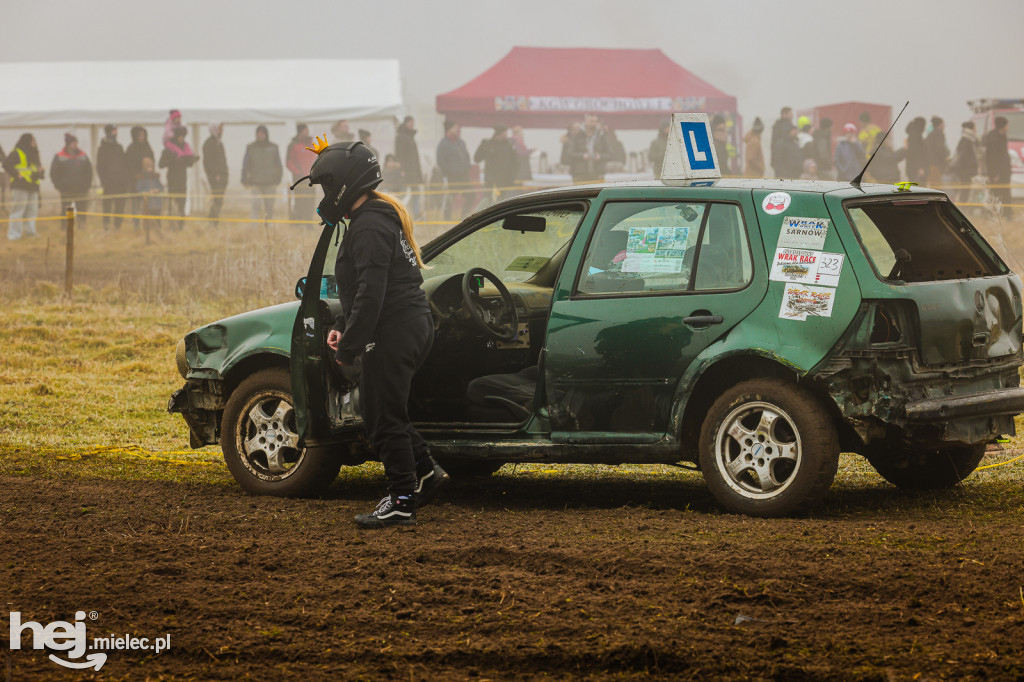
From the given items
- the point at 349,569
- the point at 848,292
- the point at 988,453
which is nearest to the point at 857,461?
the point at 988,453

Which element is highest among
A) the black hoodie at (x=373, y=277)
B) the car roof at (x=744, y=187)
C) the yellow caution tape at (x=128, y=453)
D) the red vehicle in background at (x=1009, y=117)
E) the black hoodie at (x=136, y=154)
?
the red vehicle in background at (x=1009, y=117)

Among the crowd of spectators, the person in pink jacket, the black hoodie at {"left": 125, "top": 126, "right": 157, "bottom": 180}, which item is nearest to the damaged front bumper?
the crowd of spectators

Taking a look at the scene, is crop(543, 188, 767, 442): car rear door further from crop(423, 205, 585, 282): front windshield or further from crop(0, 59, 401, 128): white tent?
crop(0, 59, 401, 128): white tent

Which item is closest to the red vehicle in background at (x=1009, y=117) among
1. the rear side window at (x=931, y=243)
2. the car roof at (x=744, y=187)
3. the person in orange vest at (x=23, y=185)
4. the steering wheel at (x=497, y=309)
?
the person in orange vest at (x=23, y=185)

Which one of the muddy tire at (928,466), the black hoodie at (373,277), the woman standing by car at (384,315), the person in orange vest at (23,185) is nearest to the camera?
the black hoodie at (373,277)

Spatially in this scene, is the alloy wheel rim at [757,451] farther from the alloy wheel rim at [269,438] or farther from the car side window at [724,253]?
the alloy wheel rim at [269,438]

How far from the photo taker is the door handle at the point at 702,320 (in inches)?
231

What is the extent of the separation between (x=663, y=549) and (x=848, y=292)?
155 centimetres

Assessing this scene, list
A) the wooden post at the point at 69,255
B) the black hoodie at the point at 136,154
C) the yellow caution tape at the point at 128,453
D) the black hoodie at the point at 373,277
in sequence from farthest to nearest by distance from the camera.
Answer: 1. the black hoodie at the point at 136,154
2. the wooden post at the point at 69,255
3. the yellow caution tape at the point at 128,453
4. the black hoodie at the point at 373,277

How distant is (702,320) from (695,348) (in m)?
0.14

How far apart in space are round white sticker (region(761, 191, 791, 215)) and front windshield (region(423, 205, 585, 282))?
3.62ft

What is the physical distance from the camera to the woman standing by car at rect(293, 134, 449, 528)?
5840 mm

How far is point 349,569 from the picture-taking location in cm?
493

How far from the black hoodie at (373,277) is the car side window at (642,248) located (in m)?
0.94
